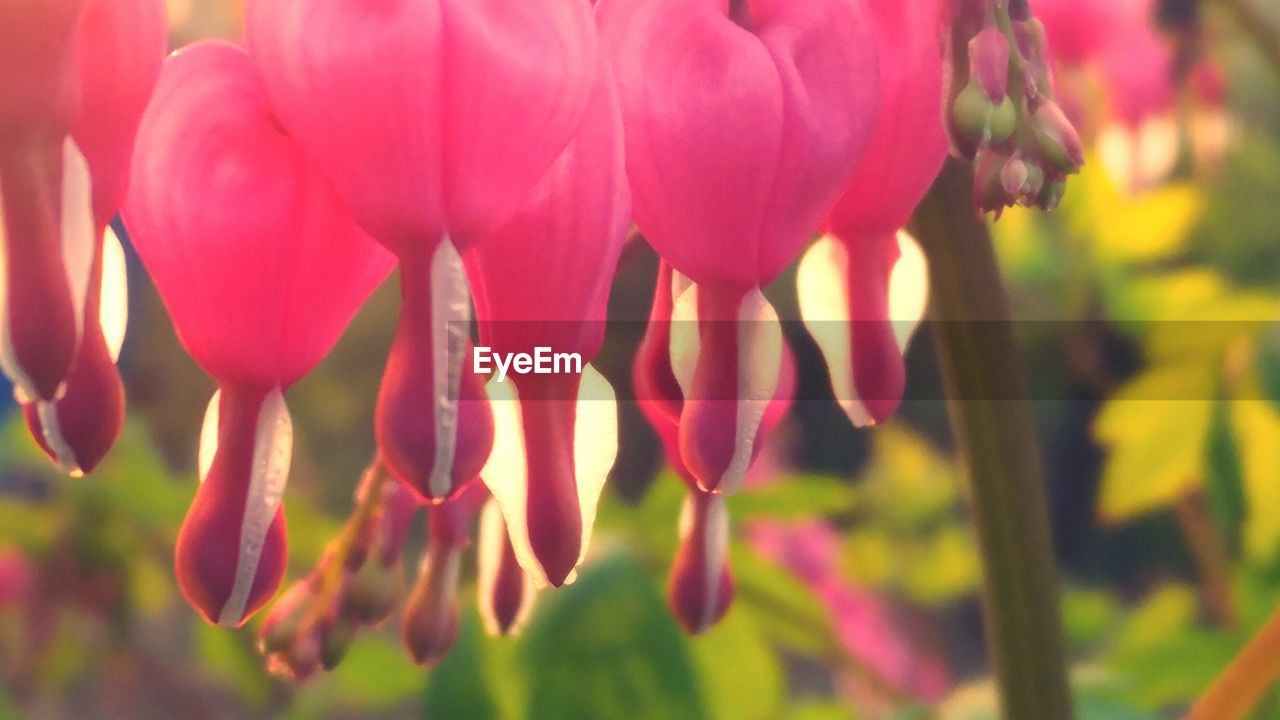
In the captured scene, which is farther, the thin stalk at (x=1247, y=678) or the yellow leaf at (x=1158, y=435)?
the yellow leaf at (x=1158, y=435)

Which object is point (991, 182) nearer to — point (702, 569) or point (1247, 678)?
point (702, 569)

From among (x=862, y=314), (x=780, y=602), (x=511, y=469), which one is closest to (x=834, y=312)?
(x=862, y=314)

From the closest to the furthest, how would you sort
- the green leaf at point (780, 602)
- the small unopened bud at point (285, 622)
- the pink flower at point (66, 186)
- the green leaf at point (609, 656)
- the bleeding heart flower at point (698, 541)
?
the pink flower at point (66, 186), the bleeding heart flower at point (698, 541), the small unopened bud at point (285, 622), the green leaf at point (609, 656), the green leaf at point (780, 602)

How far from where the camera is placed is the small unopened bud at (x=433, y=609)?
0.44 m

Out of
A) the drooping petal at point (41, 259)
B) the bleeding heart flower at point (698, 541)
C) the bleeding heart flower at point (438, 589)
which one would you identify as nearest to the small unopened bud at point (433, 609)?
the bleeding heart flower at point (438, 589)

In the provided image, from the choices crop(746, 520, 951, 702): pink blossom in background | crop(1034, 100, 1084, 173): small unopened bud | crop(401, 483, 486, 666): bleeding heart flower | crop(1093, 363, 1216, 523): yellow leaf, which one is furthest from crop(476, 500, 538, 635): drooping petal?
crop(746, 520, 951, 702): pink blossom in background

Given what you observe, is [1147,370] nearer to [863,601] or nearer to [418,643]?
[863,601]

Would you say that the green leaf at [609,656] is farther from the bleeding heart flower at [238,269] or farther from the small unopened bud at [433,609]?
the bleeding heart flower at [238,269]

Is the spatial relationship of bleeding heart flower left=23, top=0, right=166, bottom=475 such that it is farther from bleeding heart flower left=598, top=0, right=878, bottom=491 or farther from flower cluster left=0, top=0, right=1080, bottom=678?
bleeding heart flower left=598, top=0, right=878, bottom=491

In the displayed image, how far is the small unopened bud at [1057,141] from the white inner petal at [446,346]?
0.50ft

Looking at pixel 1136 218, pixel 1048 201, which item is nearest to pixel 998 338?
pixel 1048 201

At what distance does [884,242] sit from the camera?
34cm

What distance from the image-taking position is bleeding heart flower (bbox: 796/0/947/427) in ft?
1.02

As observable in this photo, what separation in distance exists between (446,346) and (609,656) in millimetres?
343
